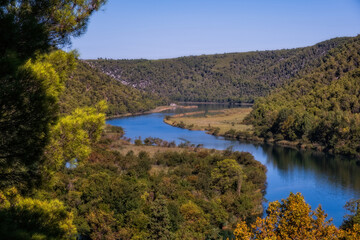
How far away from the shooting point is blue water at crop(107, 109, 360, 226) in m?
38.7

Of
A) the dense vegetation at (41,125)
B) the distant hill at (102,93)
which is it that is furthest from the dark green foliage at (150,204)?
the distant hill at (102,93)

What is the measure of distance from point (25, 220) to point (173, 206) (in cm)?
2040

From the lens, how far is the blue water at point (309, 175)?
3869 centimetres

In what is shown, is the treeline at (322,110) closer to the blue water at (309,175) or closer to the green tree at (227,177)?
the blue water at (309,175)

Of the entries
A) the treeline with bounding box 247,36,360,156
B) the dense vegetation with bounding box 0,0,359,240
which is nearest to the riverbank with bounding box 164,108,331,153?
the treeline with bounding box 247,36,360,156

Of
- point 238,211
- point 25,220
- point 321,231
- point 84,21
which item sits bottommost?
point 238,211

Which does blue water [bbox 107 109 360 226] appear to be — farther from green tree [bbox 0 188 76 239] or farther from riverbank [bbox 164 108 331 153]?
green tree [bbox 0 188 76 239]

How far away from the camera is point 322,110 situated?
89.6 metres

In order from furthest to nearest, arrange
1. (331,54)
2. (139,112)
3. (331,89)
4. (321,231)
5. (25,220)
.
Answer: (139,112)
(331,54)
(331,89)
(321,231)
(25,220)

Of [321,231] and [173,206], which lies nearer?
[321,231]

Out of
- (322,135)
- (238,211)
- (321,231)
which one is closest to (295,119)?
(322,135)

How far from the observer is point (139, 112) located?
493 feet

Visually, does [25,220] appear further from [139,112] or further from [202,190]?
[139,112]

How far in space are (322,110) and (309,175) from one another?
44762 mm
